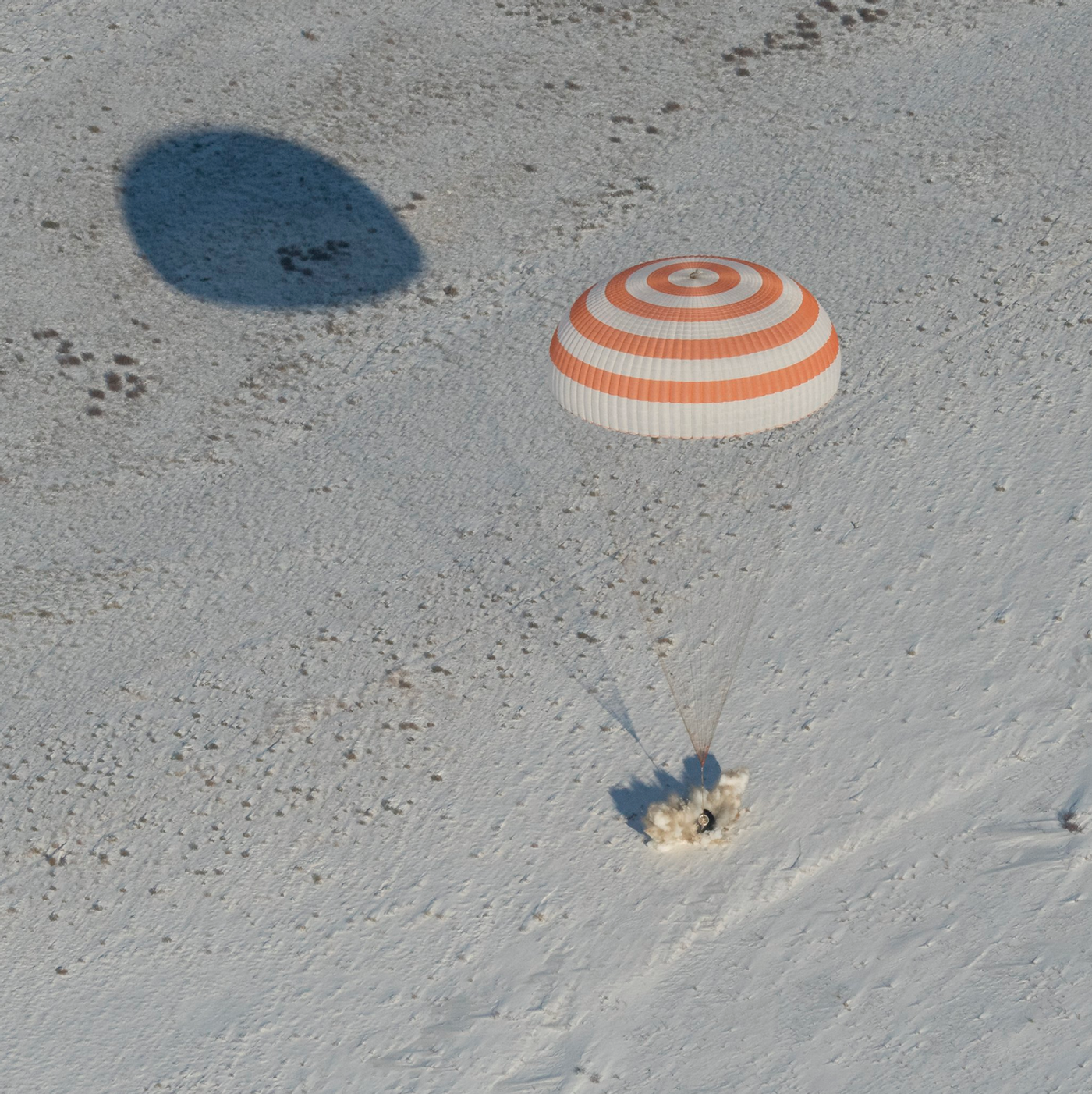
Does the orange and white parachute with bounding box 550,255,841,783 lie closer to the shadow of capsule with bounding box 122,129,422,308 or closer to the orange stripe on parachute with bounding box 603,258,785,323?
the orange stripe on parachute with bounding box 603,258,785,323

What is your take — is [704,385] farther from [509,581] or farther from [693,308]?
[509,581]

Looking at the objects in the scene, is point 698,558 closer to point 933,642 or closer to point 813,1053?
point 933,642

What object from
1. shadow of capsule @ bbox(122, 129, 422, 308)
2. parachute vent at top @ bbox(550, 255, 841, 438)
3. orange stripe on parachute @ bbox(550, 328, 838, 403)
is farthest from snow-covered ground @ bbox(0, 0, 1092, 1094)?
orange stripe on parachute @ bbox(550, 328, 838, 403)

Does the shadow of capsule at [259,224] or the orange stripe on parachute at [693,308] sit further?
the shadow of capsule at [259,224]

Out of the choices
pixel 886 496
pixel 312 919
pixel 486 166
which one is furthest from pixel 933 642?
pixel 486 166

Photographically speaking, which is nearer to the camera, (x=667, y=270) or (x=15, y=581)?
(x=667, y=270)

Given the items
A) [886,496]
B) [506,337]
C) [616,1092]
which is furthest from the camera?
[506,337]

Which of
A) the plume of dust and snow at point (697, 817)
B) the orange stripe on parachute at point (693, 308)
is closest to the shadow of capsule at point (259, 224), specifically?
the orange stripe on parachute at point (693, 308)

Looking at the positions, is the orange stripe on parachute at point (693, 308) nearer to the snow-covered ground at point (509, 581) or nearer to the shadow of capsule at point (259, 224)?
the snow-covered ground at point (509, 581)
